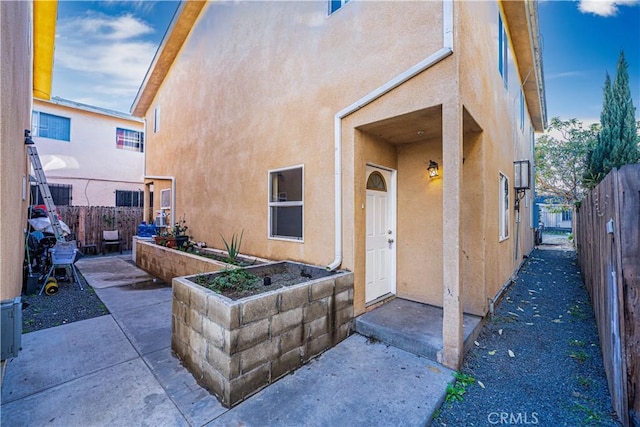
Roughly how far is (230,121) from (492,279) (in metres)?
6.72

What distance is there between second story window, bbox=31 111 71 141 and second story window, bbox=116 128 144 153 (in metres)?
1.95

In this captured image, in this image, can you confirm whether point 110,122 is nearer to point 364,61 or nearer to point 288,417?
point 364,61

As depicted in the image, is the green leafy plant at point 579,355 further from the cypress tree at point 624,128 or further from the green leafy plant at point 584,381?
the cypress tree at point 624,128

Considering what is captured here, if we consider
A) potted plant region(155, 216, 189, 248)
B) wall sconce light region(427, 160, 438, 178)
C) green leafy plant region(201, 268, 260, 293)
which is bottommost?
green leafy plant region(201, 268, 260, 293)

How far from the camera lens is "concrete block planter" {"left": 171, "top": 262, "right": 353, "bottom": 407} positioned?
263 cm

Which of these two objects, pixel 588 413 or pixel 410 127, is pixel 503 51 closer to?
pixel 410 127

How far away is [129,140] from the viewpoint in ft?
48.6

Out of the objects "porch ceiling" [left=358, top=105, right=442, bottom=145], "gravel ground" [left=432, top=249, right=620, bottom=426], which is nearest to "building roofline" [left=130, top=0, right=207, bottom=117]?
"porch ceiling" [left=358, top=105, right=442, bottom=145]

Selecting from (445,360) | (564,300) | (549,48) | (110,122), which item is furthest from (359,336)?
(110,122)

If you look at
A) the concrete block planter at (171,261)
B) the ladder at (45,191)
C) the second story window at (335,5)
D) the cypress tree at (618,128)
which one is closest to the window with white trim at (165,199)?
the concrete block planter at (171,261)

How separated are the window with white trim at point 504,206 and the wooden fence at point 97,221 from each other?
46.1 feet

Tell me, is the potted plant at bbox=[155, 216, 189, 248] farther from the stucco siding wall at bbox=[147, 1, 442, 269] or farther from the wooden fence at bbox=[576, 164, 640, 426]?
A: the wooden fence at bbox=[576, 164, 640, 426]

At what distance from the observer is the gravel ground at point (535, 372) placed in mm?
2506

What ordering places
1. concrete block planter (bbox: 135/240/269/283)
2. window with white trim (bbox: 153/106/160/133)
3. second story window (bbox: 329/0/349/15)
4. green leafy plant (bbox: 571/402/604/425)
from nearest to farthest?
green leafy plant (bbox: 571/402/604/425)
second story window (bbox: 329/0/349/15)
concrete block planter (bbox: 135/240/269/283)
window with white trim (bbox: 153/106/160/133)
